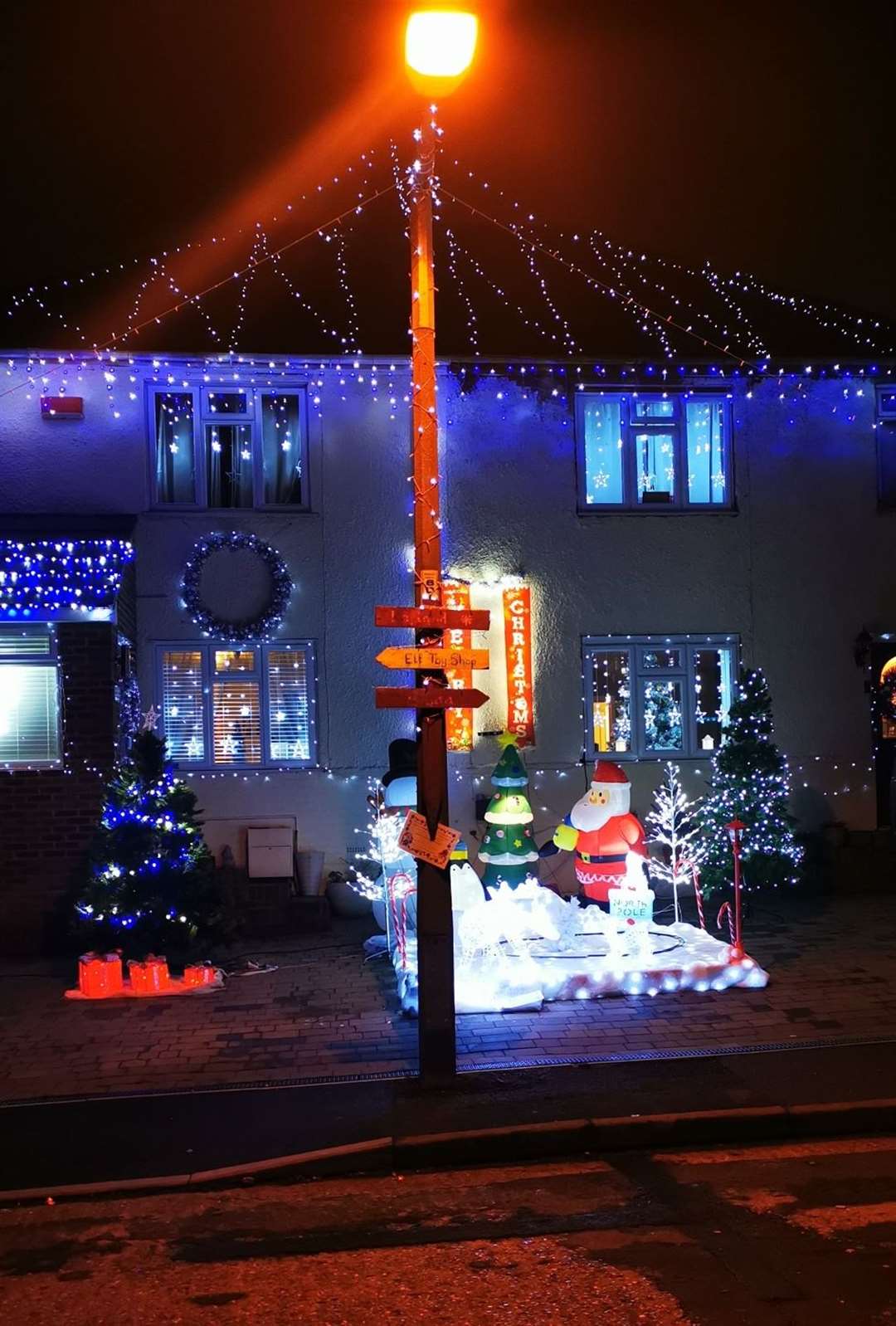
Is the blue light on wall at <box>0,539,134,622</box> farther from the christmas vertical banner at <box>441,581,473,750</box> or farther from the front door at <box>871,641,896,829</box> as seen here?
the front door at <box>871,641,896,829</box>

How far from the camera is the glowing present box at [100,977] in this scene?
9.25 m

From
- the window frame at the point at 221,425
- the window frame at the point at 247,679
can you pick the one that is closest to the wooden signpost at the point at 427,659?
the window frame at the point at 247,679

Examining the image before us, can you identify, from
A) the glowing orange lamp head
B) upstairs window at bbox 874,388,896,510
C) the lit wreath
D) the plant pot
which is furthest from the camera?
upstairs window at bbox 874,388,896,510

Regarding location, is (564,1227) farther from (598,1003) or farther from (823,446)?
(823,446)

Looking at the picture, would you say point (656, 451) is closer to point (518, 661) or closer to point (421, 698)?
point (518, 661)

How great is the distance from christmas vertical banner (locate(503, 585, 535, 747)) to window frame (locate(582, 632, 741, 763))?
95 centimetres

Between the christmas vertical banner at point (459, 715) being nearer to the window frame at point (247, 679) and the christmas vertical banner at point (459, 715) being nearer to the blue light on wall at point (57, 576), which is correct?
the window frame at point (247, 679)

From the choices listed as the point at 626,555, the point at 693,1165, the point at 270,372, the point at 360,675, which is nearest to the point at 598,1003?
the point at 693,1165

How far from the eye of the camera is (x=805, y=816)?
13484 mm

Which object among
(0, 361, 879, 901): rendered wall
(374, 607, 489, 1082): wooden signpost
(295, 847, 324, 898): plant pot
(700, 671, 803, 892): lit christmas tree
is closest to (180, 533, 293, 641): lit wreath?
(0, 361, 879, 901): rendered wall

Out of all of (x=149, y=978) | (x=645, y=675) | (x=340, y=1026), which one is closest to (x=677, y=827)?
(x=645, y=675)

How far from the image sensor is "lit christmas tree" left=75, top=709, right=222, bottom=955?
32.7ft

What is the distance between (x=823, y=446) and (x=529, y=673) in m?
5.01

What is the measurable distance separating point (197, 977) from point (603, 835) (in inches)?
156
